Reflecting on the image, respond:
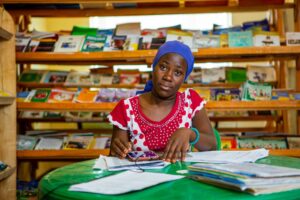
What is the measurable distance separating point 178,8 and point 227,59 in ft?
2.07

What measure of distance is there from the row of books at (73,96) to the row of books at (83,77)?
0.43 m

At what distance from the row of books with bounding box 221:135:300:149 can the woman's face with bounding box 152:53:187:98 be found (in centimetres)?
134

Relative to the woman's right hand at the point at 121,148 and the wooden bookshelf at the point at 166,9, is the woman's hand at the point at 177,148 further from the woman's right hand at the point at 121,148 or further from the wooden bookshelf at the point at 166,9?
the wooden bookshelf at the point at 166,9

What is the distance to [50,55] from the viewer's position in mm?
3121

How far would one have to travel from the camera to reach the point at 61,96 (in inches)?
125

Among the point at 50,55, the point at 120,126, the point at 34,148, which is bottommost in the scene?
the point at 34,148

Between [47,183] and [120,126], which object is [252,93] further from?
[47,183]

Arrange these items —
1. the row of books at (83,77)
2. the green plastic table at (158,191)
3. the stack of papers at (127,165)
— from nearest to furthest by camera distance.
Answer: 1. the green plastic table at (158,191)
2. the stack of papers at (127,165)
3. the row of books at (83,77)

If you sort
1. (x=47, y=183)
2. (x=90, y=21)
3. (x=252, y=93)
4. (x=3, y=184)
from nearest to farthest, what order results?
(x=47, y=183)
(x=3, y=184)
(x=252, y=93)
(x=90, y=21)

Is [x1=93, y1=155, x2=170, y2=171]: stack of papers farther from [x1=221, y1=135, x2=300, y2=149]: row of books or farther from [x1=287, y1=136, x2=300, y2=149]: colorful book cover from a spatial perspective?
[x1=287, y1=136, x2=300, y2=149]: colorful book cover

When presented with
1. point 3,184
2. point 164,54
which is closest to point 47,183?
point 164,54

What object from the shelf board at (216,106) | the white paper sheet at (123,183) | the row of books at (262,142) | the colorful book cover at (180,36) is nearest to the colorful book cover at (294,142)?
the row of books at (262,142)

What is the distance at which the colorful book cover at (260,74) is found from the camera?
3.57 metres

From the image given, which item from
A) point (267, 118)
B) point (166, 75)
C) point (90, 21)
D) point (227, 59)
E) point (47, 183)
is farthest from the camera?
point (90, 21)
